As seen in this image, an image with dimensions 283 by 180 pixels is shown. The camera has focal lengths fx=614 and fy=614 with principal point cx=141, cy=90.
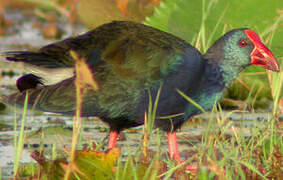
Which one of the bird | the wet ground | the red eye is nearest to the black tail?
the bird

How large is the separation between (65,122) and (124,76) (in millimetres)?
1470

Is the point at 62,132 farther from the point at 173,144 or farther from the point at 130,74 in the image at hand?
the point at 130,74

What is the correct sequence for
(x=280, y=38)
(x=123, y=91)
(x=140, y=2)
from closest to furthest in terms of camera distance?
(x=123, y=91)
(x=280, y=38)
(x=140, y=2)

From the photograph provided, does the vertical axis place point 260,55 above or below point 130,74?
above

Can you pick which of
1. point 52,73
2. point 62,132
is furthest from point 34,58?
point 62,132

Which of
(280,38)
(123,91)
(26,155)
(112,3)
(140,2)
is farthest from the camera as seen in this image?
(140,2)

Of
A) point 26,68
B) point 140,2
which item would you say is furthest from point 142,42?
point 140,2

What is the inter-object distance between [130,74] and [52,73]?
33 cm

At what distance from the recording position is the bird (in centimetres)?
260

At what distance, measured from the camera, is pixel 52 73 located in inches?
103

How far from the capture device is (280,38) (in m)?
3.50

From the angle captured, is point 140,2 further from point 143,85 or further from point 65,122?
point 143,85

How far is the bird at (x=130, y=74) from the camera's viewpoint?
2.60 meters

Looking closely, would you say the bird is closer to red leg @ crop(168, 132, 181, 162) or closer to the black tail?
the black tail
